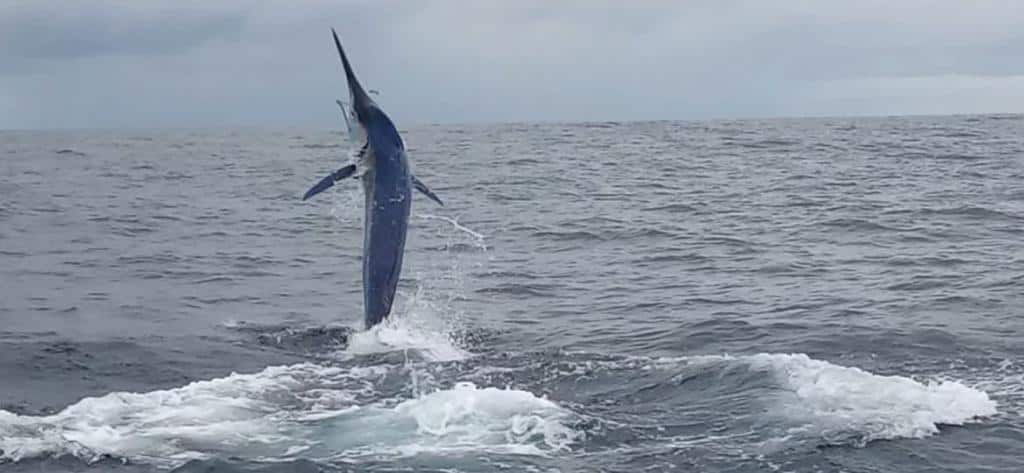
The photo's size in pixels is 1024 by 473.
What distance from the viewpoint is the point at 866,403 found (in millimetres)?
12172

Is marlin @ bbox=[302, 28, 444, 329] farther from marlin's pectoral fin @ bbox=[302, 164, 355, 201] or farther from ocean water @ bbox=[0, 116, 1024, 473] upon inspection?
ocean water @ bbox=[0, 116, 1024, 473]

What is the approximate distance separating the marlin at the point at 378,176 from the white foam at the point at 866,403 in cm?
416

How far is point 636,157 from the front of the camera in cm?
6056

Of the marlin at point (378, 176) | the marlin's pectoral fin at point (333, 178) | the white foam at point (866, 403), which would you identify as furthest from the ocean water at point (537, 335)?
the marlin's pectoral fin at point (333, 178)

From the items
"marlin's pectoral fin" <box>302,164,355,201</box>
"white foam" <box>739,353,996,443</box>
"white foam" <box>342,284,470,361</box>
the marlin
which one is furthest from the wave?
"marlin's pectoral fin" <box>302,164,355,201</box>

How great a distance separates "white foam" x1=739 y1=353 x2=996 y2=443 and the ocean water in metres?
0.04

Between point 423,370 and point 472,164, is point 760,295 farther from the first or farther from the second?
point 472,164

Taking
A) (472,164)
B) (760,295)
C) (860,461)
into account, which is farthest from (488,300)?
(472,164)

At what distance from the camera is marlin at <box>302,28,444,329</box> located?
13070 millimetres

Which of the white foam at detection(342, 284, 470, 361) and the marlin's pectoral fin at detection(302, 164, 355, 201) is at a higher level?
the marlin's pectoral fin at detection(302, 164, 355, 201)

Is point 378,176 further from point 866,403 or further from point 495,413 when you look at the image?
point 866,403

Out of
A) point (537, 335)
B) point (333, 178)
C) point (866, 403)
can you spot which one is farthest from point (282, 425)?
point (537, 335)

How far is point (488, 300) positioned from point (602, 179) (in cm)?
→ 2635

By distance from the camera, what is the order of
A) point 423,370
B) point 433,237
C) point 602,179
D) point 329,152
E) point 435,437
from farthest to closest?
point 329,152 < point 602,179 < point 433,237 < point 423,370 < point 435,437
